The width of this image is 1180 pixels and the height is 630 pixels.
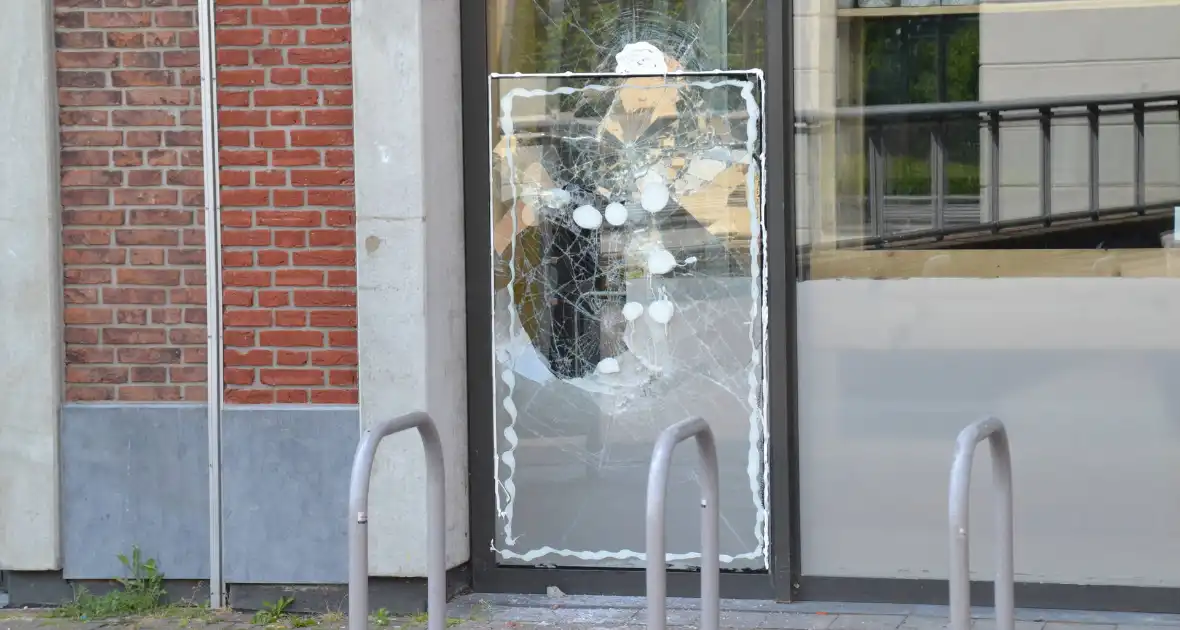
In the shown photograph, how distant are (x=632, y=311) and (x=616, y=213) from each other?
1.33ft

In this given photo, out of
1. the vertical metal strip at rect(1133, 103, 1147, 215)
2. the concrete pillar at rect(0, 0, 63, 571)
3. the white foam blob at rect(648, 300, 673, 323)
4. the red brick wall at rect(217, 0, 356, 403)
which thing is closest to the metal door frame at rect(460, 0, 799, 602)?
the white foam blob at rect(648, 300, 673, 323)

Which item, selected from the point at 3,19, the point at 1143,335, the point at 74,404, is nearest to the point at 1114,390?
the point at 1143,335

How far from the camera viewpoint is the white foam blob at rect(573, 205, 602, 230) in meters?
5.91

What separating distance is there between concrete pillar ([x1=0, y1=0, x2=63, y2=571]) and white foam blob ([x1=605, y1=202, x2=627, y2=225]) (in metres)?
2.24

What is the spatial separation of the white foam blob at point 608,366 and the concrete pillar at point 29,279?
7.23 feet

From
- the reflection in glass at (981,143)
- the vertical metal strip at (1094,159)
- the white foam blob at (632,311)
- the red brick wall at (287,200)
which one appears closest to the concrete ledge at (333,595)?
the red brick wall at (287,200)

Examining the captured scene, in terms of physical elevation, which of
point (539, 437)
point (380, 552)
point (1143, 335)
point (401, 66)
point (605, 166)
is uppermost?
point (401, 66)

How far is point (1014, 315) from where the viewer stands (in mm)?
5547

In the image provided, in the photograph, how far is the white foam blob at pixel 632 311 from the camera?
5906 mm

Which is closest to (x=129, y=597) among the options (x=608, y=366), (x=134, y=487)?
(x=134, y=487)

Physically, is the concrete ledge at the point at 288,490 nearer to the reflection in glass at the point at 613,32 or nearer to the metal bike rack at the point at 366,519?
the metal bike rack at the point at 366,519

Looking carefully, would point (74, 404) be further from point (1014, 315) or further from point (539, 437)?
point (1014, 315)

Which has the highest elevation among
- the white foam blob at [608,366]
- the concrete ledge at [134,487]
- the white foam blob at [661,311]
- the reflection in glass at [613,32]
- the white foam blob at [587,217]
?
the reflection in glass at [613,32]

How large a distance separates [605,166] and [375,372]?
1249 mm
